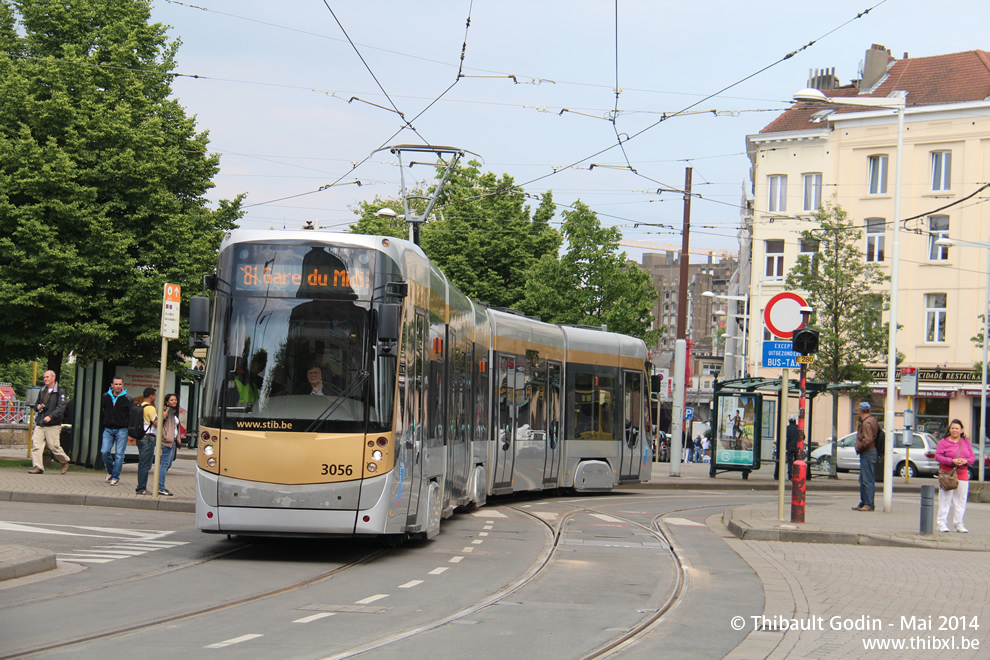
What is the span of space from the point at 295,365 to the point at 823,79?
5794 centimetres

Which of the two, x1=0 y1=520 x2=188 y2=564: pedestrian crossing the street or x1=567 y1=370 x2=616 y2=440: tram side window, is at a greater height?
x1=567 y1=370 x2=616 y2=440: tram side window

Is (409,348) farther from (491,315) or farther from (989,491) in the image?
(989,491)

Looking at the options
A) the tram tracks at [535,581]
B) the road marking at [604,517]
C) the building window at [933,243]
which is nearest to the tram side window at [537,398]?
the road marking at [604,517]

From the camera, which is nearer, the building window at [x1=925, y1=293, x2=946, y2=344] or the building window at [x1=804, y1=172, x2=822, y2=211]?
the building window at [x1=925, y1=293, x2=946, y2=344]

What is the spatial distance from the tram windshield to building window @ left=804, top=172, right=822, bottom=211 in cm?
4565

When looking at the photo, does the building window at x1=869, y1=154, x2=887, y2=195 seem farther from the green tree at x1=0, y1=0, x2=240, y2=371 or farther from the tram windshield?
the tram windshield

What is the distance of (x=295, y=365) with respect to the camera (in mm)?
11656

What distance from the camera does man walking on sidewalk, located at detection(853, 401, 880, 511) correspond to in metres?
20.0

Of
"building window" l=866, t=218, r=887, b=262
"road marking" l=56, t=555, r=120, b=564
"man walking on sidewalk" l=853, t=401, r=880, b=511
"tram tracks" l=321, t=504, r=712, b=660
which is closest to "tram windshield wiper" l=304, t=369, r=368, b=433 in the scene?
"road marking" l=56, t=555, r=120, b=564

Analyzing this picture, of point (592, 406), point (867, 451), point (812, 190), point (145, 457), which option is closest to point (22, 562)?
point (145, 457)

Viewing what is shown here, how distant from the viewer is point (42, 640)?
7336 millimetres

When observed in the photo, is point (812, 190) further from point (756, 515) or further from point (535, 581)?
point (535, 581)

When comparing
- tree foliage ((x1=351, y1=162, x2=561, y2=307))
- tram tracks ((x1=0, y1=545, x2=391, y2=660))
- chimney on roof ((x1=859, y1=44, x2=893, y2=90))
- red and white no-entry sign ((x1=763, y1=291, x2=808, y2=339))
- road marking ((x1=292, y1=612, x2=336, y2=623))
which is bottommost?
tram tracks ((x1=0, y1=545, x2=391, y2=660))

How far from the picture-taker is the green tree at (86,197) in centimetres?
2123
